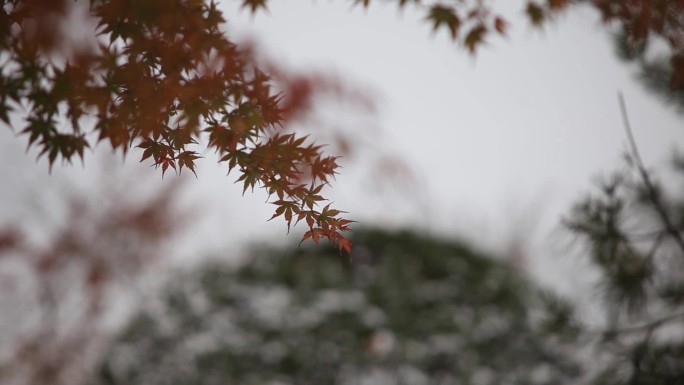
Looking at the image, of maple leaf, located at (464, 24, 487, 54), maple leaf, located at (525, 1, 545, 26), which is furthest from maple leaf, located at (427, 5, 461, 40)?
maple leaf, located at (525, 1, 545, 26)

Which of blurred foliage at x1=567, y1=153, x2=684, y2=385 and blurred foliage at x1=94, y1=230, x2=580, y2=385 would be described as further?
blurred foliage at x1=94, y1=230, x2=580, y2=385

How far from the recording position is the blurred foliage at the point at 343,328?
3738 millimetres

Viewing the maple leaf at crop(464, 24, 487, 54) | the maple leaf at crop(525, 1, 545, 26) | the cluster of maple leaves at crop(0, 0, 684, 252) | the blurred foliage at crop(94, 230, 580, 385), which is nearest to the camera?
the cluster of maple leaves at crop(0, 0, 684, 252)

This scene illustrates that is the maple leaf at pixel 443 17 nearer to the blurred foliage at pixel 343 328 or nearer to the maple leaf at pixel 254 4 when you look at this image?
the maple leaf at pixel 254 4

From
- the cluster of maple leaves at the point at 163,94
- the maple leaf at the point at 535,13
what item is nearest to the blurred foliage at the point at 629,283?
the maple leaf at the point at 535,13

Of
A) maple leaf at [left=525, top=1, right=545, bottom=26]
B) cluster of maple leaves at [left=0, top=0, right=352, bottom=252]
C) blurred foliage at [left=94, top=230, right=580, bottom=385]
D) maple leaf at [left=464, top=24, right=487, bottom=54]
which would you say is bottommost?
blurred foliage at [left=94, top=230, right=580, bottom=385]

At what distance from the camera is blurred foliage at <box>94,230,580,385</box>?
3.74m

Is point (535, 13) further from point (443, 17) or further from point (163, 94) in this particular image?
point (163, 94)

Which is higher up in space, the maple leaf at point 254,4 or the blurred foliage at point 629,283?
the maple leaf at point 254,4

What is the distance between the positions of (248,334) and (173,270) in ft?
3.66

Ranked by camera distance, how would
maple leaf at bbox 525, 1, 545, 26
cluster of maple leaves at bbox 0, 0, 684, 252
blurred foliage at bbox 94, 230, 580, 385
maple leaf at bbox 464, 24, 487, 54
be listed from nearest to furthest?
1. cluster of maple leaves at bbox 0, 0, 684, 252
2. maple leaf at bbox 464, 24, 487, 54
3. maple leaf at bbox 525, 1, 545, 26
4. blurred foliage at bbox 94, 230, 580, 385

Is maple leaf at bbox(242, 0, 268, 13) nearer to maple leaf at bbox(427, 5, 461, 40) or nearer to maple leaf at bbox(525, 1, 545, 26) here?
maple leaf at bbox(427, 5, 461, 40)

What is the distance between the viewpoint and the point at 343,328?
12.6 feet

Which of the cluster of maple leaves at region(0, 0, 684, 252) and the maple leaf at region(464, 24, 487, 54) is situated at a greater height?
the maple leaf at region(464, 24, 487, 54)
